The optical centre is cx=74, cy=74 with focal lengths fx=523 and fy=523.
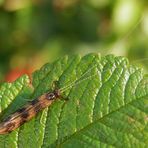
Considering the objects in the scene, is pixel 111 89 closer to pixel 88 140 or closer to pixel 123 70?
pixel 123 70

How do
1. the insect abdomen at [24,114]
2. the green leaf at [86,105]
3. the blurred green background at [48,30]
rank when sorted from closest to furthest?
the green leaf at [86,105] → the insect abdomen at [24,114] → the blurred green background at [48,30]

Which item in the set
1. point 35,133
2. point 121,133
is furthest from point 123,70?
point 35,133

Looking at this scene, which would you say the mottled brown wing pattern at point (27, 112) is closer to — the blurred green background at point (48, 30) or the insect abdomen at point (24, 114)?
the insect abdomen at point (24, 114)

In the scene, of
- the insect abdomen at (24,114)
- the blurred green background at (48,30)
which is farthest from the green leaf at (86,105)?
the blurred green background at (48,30)

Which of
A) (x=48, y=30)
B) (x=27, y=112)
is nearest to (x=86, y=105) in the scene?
(x=27, y=112)

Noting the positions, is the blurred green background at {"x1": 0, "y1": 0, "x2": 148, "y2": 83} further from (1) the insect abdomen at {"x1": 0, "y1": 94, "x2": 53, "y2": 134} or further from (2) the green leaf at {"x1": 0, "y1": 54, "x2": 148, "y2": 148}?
(2) the green leaf at {"x1": 0, "y1": 54, "x2": 148, "y2": 148}

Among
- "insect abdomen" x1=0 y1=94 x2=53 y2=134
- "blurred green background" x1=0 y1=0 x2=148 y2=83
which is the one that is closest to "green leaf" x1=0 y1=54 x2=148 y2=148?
"insect abdomen" x1=0 y1=94 x2=53 y2=134

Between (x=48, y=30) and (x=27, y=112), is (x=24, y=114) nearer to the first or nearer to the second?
(x=27, y=112)
